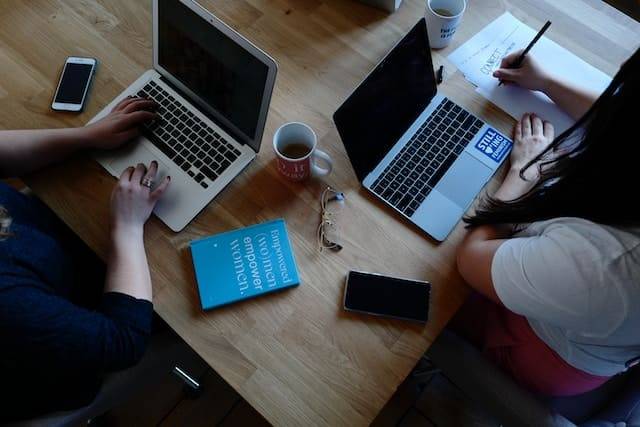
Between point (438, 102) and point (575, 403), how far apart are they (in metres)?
0.70

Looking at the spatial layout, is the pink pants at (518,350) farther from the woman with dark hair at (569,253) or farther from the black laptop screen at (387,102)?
the black laptop screen at (387,102)

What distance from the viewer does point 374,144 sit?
0.97 metres

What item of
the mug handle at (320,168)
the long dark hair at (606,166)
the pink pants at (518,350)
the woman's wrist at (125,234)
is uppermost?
the long dark hair at (606,166)

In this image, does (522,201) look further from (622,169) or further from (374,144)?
(374,144)

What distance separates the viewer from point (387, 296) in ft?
2.97

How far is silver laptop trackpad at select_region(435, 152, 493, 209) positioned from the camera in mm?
987

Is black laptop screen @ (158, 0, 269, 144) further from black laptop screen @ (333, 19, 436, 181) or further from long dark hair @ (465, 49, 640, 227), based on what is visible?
long dark hair @ (465, 49, 640, 227)

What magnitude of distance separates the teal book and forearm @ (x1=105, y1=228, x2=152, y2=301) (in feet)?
0.30

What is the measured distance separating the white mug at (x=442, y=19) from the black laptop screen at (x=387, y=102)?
0.11 m

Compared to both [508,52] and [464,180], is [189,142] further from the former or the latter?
[508,52]

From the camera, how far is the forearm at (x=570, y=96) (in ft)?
3.38

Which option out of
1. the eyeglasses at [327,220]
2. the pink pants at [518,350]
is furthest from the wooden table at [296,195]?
the pink pants at [518,350]

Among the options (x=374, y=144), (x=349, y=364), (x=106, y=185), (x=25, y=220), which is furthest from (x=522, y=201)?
(x=25, y=220)

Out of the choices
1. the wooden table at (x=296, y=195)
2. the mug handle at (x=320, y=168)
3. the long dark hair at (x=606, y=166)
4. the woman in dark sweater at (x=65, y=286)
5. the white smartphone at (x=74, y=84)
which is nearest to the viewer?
the long dark hair at (x=606, y=166)
